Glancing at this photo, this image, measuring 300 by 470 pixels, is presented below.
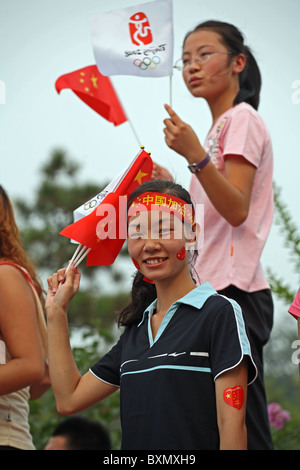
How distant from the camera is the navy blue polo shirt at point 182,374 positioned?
2492mm

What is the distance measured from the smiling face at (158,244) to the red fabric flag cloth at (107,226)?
7.3 inches

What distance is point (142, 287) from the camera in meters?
3.11

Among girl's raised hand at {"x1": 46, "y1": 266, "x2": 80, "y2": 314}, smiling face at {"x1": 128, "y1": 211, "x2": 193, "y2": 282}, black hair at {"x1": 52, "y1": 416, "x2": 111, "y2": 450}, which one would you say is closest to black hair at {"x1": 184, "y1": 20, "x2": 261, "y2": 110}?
smiling face at {"x1": 128, "y1": 211, "x2": 193, "y2": 282}

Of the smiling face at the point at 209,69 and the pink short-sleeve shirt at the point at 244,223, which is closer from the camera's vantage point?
the pink short-sleeve shirt at the point at 244,223

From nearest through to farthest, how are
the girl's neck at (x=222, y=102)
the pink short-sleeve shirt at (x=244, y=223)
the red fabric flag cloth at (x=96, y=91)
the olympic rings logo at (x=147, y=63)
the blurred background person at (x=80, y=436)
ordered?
the pink short-sleeve shirt at (x=244, y=223) < the olympic rings logo at (x=147, y=63) < the girl's neck at (x=222, y=102) < the red fabric flag cloth at (x=96, y=91) < the blurred background person at (x=80, y=436)

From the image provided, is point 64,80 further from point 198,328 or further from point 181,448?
point 181,448

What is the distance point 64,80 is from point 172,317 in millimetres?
2032

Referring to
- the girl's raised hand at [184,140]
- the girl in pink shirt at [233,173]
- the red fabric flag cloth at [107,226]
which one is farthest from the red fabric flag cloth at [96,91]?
the red fabric flag cloth at [107,226]

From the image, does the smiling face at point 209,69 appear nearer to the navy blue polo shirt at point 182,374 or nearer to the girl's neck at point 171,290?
the girl's neck at point 171,290

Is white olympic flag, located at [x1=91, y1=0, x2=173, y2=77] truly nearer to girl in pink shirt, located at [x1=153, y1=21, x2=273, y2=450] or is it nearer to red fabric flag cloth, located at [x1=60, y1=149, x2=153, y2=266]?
girl in pink shirt, located at [x1=153, y1=21, x2=273, y2=450]

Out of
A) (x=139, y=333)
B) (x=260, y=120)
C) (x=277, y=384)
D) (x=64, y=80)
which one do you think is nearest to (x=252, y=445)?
(x=139, y=333)

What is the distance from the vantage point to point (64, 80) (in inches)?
170

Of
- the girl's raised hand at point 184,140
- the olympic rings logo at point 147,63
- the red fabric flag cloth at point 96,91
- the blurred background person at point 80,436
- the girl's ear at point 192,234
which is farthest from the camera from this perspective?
the blurred background person at point 80,436

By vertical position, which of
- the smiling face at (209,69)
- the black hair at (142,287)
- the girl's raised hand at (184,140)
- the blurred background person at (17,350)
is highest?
the smiling face at (209,69)
